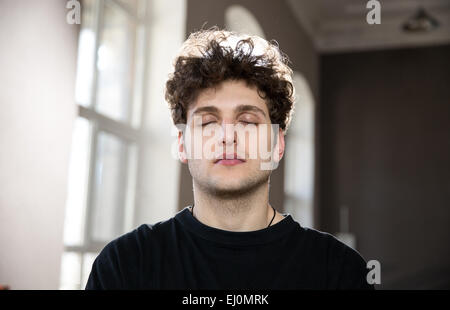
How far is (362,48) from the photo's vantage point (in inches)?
240

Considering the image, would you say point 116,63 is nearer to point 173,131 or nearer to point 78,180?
point 173,131

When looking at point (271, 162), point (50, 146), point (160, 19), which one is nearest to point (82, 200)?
point (50, 146)

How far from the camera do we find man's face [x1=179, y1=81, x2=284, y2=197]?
4.09ft

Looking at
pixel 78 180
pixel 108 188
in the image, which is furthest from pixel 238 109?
pixel 108 188

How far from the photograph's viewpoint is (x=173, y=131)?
9.31 feet

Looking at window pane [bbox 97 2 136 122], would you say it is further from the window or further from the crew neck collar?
the crew neck collar

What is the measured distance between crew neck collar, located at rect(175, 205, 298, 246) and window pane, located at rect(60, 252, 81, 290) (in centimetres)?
113

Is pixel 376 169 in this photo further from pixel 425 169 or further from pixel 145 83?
pixel 145 83

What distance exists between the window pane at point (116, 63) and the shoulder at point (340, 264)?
1596 millimetres

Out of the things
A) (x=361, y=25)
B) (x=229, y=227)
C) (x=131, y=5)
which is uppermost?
(x=361, y=25)

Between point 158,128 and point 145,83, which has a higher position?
point 145,83

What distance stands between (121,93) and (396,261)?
12.6 feet

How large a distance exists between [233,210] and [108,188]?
152 centimetres

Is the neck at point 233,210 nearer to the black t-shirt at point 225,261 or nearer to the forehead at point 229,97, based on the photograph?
the black t-shirt at point 225,261
